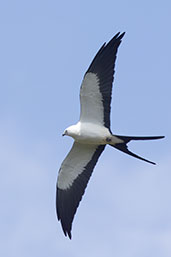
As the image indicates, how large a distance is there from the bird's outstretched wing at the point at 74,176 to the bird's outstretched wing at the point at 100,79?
109cm

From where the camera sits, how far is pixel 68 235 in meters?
14.1

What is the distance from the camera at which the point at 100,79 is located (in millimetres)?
13383

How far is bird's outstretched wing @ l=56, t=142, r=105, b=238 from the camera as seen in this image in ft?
46.4

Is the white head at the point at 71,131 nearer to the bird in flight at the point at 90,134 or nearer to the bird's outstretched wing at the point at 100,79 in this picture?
the bird in flight at the point at 90,134

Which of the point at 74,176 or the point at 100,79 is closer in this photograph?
the point at 100,79

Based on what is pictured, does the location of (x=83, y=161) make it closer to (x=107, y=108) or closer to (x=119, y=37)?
(x=107, y=108)

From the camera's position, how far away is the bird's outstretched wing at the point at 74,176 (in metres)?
14.1

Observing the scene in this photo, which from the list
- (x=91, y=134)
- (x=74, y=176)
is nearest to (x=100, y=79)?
(x=91, y=134)

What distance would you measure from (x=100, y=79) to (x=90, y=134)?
3.75 feet

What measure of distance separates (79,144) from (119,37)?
2428 mm

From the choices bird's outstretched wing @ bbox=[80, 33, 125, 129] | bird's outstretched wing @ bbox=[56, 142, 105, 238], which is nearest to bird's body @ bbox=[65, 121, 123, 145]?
bird's outstretched wing @ bbox=[80, 33, 125, 129]

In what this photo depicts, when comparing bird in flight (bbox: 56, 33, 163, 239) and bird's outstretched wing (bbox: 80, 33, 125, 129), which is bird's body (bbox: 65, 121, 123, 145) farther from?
bird's outstretched wing (bbox: 80, 33, 125, 129)

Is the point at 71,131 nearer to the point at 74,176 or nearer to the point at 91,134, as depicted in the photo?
the point at 91,134

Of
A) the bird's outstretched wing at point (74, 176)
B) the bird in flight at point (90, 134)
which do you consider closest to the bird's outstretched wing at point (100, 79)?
the bird in flight at point (90, 134)
